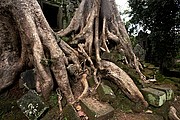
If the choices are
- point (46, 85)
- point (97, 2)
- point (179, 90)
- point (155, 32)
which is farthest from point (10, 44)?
point (155, 32)

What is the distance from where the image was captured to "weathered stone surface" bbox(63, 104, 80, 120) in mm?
2314

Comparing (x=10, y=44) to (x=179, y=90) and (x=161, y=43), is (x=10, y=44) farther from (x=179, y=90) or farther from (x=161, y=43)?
(x=161, y=43)

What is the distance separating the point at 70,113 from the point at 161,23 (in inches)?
212

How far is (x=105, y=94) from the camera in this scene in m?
2.74

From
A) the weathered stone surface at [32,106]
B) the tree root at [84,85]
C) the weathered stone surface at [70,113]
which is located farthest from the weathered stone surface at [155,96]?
the weathered stone surface at [32,106]

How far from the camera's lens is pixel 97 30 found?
4.08 m

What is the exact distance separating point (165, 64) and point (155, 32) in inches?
57.5

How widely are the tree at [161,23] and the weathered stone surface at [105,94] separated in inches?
159

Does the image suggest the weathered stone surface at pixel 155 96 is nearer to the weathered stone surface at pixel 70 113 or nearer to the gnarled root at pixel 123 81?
the gnarled root at pixel 123 81

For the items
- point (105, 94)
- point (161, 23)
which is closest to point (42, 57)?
point (105, 94)

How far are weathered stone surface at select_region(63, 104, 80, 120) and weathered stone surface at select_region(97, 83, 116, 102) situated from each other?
55 cm

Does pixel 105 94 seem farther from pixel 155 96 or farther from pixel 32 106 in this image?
pixel 32 106

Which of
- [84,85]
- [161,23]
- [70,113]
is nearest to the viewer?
[70,113]

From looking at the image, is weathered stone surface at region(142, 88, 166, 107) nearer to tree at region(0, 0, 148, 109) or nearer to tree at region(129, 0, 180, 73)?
tree at region(0, 0, 148, 109)
